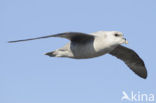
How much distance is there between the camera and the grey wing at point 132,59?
613 inches

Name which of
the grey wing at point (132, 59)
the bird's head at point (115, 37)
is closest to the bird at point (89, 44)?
the bird's head at point (115, 37)

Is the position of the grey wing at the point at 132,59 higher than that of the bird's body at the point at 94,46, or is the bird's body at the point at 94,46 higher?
the bird's body at the point at 94,46

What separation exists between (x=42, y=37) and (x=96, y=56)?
1.91 meters

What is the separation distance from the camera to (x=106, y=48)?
11719 millimetres

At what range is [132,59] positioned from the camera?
16.0 m

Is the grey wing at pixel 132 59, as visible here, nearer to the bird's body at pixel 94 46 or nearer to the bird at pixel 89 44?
the bird at pixel 89 44

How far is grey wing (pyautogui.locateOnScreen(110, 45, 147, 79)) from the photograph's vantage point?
→ 15573 millimetres

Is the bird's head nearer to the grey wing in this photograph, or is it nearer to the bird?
the bird

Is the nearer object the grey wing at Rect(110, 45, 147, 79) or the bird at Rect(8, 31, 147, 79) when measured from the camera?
the bird at Rect(8, 31, 147, 79)

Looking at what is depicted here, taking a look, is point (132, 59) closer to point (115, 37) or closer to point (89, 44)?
point (115, 37)

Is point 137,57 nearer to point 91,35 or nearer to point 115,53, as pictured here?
point 115,53

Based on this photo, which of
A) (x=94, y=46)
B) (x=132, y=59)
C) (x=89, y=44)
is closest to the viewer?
(x=94, y=46)

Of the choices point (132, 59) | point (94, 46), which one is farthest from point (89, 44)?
point (132, 59)

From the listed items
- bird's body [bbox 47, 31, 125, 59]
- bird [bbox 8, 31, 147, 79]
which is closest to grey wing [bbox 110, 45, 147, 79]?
bird [bbox 8, 31, 147, 79]
